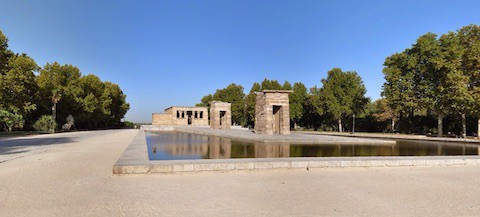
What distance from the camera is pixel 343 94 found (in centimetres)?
4325

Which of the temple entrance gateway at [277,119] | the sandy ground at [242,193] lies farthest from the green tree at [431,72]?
the sandy ground at [242,193]

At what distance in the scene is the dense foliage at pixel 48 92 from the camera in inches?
1174

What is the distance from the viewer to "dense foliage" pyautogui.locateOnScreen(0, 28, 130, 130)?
29812mm

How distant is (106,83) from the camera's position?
5841 cm

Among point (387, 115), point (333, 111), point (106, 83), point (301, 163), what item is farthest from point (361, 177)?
point (106, 83)

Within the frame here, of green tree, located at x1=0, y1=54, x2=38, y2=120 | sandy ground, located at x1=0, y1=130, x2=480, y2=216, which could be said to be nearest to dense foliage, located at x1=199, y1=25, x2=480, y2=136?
sandy ground, located at x1=0, y1=130, x2=480, y2=216

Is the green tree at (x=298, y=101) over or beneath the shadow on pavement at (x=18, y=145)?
over

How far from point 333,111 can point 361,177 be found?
122ft

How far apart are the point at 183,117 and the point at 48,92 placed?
25024 millimetres

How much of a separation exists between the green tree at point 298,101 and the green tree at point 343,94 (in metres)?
5.33

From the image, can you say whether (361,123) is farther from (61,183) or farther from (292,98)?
(61,183)

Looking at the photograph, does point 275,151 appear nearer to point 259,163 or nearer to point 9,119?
point 259,163

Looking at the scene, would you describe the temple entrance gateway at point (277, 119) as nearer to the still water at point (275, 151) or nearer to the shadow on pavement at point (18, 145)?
the still water at point (275, 151)

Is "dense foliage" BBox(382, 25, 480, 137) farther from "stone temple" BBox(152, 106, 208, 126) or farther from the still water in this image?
"stone temple" BBox(152, 106, 208, 126)
